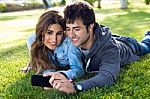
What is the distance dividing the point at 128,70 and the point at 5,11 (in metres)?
29.8

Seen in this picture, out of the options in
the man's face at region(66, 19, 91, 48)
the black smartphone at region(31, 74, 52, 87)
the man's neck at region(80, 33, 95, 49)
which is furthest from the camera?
the man's neck at region(80, 33, 95, 49)

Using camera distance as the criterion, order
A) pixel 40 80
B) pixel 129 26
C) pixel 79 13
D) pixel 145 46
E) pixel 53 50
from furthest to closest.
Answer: pixel 129 26
pixel 145 46
pixel 53 50
pixel 79 13
pixel 40 80

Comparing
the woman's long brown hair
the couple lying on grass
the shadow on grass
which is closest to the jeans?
the couple lying on grass

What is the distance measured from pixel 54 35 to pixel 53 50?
38 centimetres

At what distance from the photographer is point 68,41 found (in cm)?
492

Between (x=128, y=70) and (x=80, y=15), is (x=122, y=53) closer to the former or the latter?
(x=128, y=70)

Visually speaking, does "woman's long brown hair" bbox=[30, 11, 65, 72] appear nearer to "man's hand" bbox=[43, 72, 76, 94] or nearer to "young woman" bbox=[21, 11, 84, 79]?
"young woman" bbox=[21, 11, 84, 79]

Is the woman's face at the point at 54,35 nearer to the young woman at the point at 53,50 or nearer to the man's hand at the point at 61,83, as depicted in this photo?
the young woman at the point at 53,50

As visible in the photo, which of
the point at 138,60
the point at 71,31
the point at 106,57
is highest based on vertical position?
the point at 71,31

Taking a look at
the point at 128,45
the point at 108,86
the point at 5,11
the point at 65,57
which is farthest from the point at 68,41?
the point at 5,11

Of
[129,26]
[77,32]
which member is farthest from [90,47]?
[129,26]

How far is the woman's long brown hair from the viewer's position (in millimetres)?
4836

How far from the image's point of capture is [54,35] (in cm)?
482

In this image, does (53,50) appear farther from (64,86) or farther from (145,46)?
(145,46)
